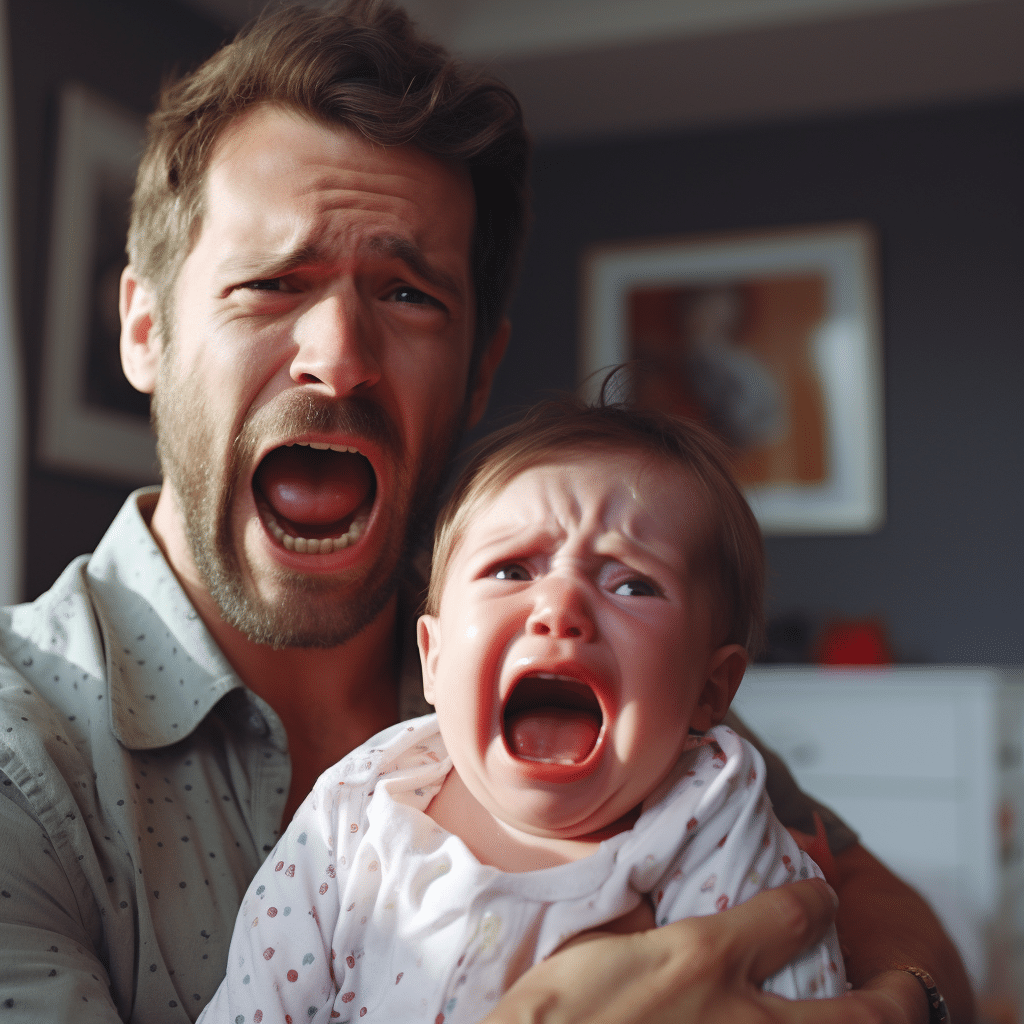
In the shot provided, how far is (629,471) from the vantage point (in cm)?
102

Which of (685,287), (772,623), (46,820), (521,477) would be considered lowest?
(772,623)

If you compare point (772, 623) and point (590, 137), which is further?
point (590, 137)

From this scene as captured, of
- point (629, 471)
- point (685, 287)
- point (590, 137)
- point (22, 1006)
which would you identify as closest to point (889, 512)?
point (685, 287)

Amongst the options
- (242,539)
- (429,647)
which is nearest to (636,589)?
(429,647)

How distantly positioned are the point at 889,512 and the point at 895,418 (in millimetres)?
351

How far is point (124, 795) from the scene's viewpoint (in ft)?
3.47

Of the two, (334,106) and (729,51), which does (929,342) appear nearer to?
(729,51)

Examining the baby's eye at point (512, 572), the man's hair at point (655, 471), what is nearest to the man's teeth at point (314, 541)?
the man's hair at point (655, 471)

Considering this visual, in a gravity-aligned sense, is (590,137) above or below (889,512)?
above

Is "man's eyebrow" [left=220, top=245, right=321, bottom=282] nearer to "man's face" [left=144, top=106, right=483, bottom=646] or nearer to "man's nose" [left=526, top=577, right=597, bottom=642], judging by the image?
"man's face" [left=144, top=106, right=483, bottom=646]

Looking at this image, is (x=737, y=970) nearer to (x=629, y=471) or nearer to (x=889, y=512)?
(x=629, y=471)

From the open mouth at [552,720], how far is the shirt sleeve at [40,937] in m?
0.38

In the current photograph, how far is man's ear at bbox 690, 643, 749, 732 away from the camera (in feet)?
3.45

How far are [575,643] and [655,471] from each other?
0.20m
